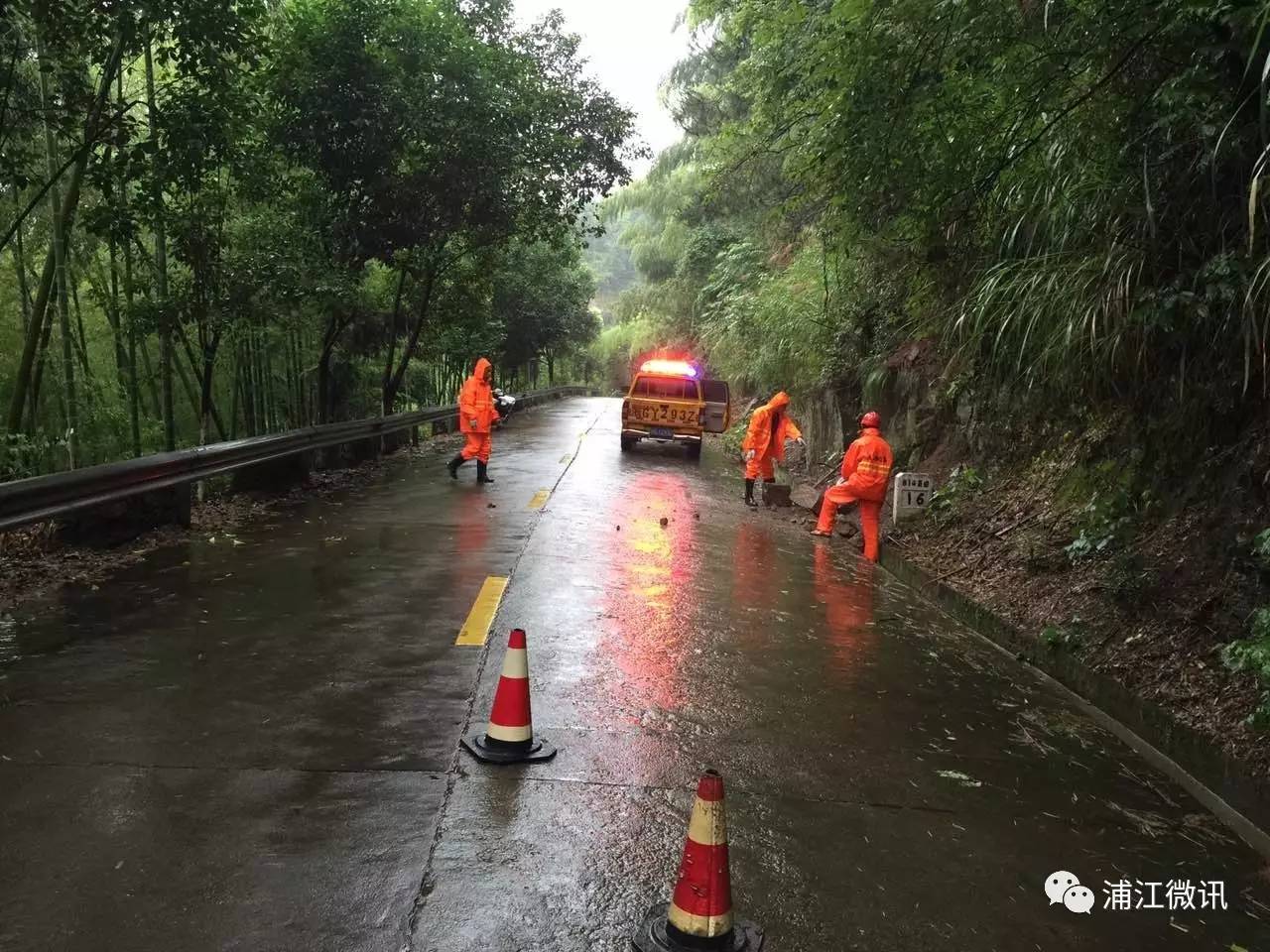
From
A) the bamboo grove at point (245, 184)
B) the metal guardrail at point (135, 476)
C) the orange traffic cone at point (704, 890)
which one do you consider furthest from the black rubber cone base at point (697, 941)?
the bamboo grove at point (245, 184)

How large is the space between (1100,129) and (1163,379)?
67.1 inches

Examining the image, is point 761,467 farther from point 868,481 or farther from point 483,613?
point 483,613

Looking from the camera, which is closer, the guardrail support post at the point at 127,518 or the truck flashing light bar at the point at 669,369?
the guardrail support post at the point at 127,518

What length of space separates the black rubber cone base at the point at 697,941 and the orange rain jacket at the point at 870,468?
→ 7.49m

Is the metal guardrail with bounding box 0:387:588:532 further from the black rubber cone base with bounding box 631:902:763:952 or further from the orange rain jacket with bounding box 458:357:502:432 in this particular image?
the black rubber cone base with bounding box 631:902:763:952

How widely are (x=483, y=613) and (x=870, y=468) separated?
508 centimetres

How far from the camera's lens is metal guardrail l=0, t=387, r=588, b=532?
674 centimetres

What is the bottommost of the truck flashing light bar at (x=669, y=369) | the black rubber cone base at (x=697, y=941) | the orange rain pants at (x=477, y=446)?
the black rubber cone base at (x=697, y=941)

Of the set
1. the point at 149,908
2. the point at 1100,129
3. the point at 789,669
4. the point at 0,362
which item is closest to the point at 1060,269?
the point at 1100,129

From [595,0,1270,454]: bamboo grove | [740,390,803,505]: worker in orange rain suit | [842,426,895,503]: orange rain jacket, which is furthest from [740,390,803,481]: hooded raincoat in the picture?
[595,0,1270,454]: bamboo grove

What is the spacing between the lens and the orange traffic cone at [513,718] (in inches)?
163

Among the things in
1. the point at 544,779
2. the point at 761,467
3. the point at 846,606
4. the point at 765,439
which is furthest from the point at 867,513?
the point at 544,779

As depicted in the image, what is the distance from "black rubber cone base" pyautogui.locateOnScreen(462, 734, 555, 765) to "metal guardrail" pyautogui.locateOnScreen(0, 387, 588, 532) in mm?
4310

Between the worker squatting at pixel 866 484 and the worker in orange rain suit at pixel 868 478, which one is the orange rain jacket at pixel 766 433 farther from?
the worker in orange rain suit at pixel 868 478
